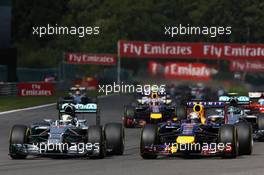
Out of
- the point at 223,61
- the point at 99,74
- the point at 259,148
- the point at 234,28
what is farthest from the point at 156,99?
the point at 234,28

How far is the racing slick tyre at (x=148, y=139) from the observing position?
60.2 feet

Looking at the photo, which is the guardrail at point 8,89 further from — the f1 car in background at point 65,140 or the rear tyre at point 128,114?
the f1 car in background at point 65,140

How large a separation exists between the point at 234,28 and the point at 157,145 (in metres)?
76.6

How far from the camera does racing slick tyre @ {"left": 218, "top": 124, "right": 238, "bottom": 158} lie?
18297 millimetres

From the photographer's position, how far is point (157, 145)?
18.5m

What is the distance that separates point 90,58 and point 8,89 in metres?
29.5

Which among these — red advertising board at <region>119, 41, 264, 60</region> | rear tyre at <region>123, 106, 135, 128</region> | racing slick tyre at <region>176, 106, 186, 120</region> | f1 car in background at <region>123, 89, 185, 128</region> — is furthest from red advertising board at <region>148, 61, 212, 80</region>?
racing slick tyre at <region>176, 106, 186, 120</region>

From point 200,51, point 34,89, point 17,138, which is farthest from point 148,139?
point 200,51

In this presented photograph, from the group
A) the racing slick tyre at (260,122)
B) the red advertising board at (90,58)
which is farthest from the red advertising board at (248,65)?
the racing slick tyre at (260,122)

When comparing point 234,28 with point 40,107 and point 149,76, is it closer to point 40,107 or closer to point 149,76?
point 149,76

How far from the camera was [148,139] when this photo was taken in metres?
18.4

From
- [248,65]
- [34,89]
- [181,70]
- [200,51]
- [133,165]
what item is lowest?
[133,165]

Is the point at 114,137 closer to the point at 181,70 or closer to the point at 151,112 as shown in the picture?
the point at 151,112

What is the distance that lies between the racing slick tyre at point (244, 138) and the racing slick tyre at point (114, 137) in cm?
228
